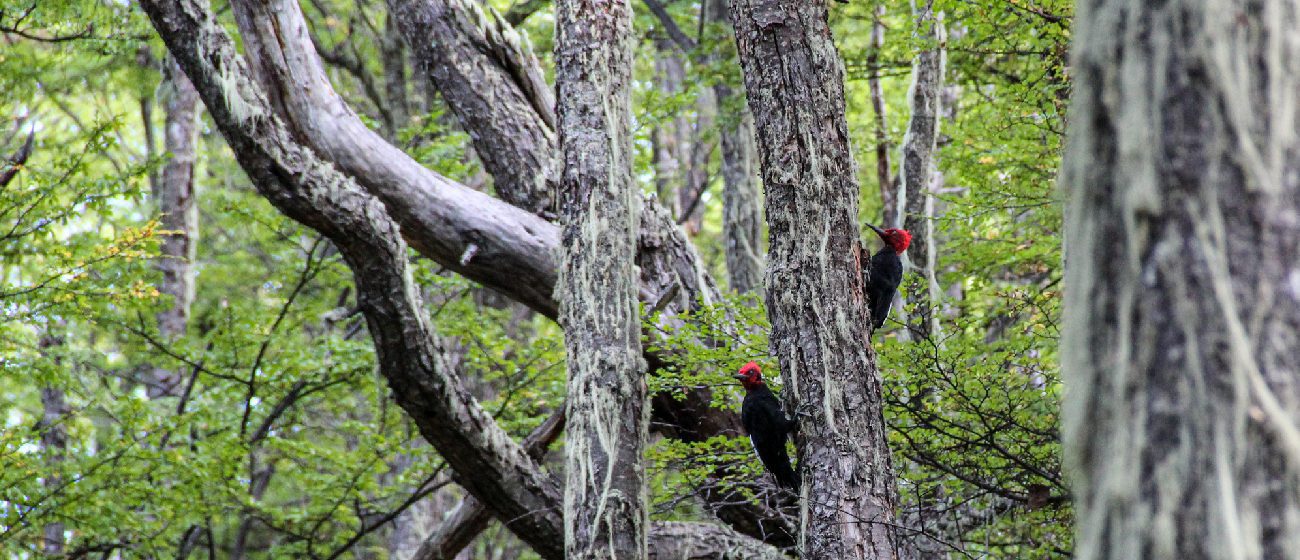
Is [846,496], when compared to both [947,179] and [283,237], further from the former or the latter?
[947,179]

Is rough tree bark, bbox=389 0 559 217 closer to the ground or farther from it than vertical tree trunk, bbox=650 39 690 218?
closer to the ground

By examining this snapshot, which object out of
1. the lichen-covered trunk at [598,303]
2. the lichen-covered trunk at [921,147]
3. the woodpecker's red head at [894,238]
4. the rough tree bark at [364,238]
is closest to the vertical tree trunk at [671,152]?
the lichen-covered trunk at [921,147]

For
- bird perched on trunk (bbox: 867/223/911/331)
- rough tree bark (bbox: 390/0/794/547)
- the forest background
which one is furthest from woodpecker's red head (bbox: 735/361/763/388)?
rough tree bark (bbox: 390/0/794/547)

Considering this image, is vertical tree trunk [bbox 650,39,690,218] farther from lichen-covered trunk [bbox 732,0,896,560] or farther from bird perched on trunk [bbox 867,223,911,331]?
lichen-covered trunk [bbox 732,0,896,560]

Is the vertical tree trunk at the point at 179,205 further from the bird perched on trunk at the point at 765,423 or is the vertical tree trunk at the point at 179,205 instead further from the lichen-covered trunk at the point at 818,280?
the lichen-covered trunk at the point at 818,280

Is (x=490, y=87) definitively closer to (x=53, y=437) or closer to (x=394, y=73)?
(x=394, y=73)

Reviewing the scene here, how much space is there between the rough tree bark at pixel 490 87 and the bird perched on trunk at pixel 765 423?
6.22 ft

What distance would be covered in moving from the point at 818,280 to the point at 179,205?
8.55 meters

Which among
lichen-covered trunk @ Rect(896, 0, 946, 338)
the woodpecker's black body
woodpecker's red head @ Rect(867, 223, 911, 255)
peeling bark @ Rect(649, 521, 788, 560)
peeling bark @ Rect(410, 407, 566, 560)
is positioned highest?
lichen-covered trunk @ Rect(896, 0, 946, 338)

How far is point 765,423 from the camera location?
4.76 metres

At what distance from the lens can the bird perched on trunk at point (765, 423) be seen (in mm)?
4703

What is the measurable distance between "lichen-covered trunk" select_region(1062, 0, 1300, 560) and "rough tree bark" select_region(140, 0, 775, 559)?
3.68 m

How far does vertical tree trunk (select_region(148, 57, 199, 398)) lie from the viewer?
1001cm

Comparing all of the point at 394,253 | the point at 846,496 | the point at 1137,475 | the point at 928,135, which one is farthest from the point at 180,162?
the point at 1137,475
